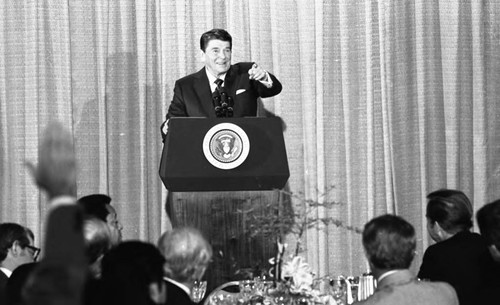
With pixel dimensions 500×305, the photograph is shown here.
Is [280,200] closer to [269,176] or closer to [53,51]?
[269,176]

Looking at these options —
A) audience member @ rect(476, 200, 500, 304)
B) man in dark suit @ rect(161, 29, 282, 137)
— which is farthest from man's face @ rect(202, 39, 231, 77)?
audience member @ rect(476, 200, 500, 304)

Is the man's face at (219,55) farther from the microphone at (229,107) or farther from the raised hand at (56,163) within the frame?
the raised hand at (56,163)

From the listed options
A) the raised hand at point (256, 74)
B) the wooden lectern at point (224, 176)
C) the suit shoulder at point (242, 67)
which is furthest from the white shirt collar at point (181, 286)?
the suit shoulder at point (242, 67)

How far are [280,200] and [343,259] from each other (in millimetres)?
2049

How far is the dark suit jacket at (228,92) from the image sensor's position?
5.56 m

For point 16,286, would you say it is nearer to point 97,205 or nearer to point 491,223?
point 97,205

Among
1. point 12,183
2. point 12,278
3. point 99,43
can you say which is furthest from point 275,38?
point 12,278

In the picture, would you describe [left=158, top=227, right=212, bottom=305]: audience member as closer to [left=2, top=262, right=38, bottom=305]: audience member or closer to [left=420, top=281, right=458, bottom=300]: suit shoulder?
[left=2, top=262, right=38, bottom=305]: audience member

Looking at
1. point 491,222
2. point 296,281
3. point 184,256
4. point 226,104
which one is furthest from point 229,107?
point 184,256

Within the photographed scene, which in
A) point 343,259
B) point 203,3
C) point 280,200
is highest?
point 203,3

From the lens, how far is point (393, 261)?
3.27 meters

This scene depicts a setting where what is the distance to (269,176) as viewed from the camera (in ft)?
16.1

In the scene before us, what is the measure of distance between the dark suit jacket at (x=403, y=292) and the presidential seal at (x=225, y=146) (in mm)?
1688

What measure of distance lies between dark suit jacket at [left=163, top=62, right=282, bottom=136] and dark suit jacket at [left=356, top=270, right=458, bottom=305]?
236 cm
